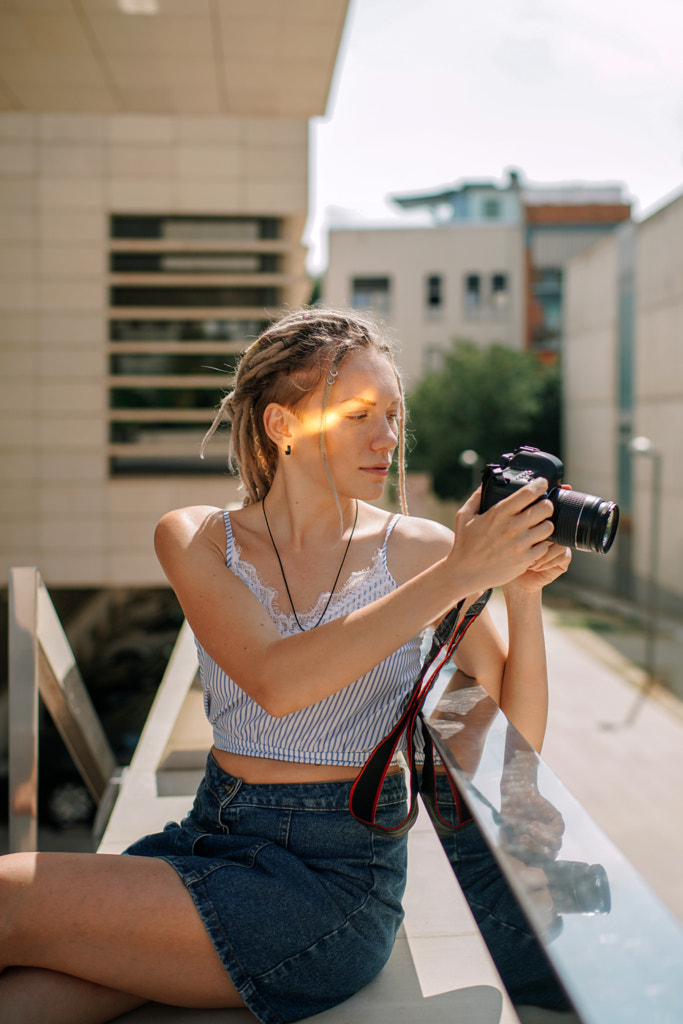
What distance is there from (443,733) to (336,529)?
482mm

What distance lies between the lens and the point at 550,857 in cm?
79

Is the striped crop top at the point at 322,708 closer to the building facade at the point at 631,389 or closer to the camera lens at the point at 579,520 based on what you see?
the camera lens at the point at 579,520

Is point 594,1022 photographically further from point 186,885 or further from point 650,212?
point 650,212

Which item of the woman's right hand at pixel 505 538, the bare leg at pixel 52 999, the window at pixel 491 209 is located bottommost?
the bare leg at pixel 52 999

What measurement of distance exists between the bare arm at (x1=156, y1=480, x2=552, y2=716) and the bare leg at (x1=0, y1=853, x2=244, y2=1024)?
281 mm

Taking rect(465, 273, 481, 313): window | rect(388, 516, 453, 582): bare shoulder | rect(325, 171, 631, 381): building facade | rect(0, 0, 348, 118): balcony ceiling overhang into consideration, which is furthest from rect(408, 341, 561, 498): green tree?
rect(388, 516, 453, 582): bare shoulder

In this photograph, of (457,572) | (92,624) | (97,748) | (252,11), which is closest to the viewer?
(457,572)

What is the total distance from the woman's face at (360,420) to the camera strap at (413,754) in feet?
0.79

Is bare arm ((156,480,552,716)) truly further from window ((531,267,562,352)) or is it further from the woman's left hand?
window ((531,267,562,352))

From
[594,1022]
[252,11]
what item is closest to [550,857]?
[594,1022]

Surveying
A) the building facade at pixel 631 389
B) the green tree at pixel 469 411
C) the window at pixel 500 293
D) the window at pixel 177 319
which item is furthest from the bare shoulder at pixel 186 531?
the window at pixel 500 293

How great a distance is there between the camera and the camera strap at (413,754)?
1.23m

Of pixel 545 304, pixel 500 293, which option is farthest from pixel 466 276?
pixel 545 304

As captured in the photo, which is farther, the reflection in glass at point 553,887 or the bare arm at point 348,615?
the bare arm at point 348,615
